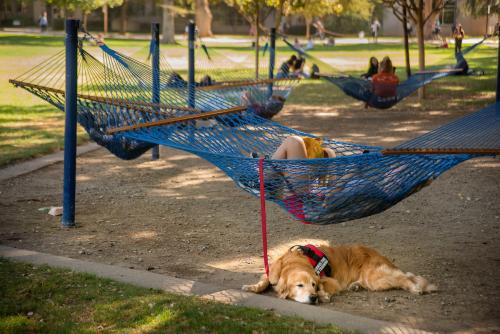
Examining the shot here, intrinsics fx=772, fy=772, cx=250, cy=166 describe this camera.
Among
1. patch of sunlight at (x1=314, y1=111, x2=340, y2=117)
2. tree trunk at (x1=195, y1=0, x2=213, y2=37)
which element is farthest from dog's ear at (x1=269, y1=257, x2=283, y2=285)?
tree trunk at (x1=195, y1=0, x2=213, y2=37)

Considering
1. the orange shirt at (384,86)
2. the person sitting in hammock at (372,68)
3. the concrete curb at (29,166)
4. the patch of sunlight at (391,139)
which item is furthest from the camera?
the person sitting in hammock at (372,68)

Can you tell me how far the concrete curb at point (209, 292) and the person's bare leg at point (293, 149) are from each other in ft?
3.52

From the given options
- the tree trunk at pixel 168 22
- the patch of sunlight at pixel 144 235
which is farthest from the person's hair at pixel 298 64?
the tree trunk at pixel 168 22

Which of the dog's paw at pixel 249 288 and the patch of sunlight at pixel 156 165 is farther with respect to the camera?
the patch of sunlight at pixel 156 165

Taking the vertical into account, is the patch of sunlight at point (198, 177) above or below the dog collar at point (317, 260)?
above

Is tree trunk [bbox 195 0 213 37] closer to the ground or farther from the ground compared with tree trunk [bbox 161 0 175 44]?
farther from the ground

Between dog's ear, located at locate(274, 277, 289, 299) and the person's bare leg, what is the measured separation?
3.34 ft

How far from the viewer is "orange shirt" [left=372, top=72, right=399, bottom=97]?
32.2 ft

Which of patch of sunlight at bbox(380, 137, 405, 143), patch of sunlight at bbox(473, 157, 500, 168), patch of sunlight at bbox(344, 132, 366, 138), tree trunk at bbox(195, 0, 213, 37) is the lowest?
patch of sunlight at bbox(473, 157, 500, 168)

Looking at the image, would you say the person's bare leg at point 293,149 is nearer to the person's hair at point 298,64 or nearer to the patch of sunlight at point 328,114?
the patch of sunlight at point 328,114

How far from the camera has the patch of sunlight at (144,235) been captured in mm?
4816

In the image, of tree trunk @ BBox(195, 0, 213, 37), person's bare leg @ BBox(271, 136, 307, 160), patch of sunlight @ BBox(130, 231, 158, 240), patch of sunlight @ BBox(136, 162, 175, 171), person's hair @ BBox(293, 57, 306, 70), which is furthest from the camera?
tree trunk @ BBox(195, 0, 213, 37)

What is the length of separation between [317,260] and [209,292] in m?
0.54

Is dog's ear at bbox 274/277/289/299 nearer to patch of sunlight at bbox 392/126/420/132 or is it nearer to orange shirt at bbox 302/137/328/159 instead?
orange shirt at bbox 302/137/328/159
